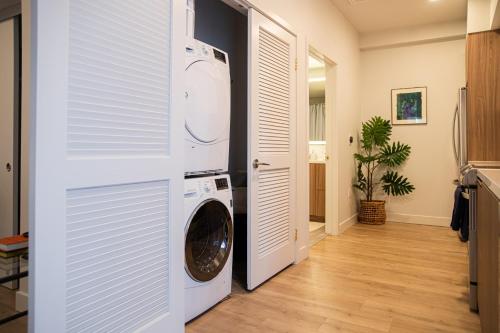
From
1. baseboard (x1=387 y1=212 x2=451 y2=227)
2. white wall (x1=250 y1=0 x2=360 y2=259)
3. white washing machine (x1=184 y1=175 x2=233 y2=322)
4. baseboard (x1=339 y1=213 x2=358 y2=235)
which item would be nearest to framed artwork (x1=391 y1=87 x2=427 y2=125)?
white wall (x1=250 y1=0 x2=360 y2=259)

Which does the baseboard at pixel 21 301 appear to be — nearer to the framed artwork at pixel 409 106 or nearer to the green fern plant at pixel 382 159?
the green fern plant at pixel 382 159

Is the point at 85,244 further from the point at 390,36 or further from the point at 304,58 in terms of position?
the point at 390,36

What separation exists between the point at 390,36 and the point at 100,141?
4.76m

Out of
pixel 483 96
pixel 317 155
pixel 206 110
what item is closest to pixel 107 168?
pixel 206 110

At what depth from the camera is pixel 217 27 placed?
11.0ft

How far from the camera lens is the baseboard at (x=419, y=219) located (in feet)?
16.0

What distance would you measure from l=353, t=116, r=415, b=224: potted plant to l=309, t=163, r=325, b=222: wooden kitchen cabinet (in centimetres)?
47

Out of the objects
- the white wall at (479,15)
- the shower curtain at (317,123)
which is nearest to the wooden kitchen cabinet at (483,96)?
the white wall at (479,15)

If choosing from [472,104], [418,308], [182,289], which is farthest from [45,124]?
[472,104]

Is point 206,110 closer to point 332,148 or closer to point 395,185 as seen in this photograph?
point 332,148

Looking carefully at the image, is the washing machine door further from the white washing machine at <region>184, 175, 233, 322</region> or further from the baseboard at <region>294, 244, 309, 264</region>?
the baseboard at <region>294, 244, 309, 264</region>

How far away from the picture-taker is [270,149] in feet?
9.04

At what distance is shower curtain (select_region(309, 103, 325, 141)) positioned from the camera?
7.22 m

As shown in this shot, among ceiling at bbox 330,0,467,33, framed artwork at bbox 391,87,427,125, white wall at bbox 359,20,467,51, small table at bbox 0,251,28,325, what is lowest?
small table at bbox 0,251,28,325
